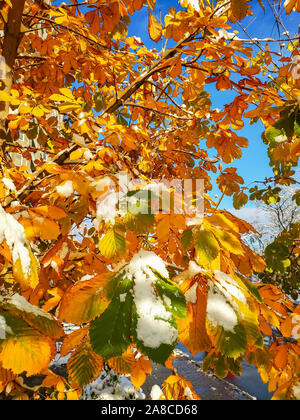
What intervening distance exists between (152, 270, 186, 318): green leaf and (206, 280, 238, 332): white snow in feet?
0.25

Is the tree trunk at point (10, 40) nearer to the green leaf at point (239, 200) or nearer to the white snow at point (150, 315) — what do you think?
the white snow at point (150, 315)

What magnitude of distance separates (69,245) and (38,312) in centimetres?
65

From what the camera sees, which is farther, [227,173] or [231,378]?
[231,378]

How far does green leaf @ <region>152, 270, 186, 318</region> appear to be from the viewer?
0.50 m

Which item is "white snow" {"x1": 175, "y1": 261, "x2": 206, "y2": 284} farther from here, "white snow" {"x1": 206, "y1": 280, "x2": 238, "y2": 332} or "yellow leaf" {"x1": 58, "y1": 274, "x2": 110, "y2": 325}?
"yellow leaf" {"x1": 58, "y1": 274, "x2": 110, "y2": 325}

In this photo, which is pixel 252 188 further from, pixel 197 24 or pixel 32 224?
pixel 32 224

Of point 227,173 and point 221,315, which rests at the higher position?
point 227,173

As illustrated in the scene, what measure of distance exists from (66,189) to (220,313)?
729 mm

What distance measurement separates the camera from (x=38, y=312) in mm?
572

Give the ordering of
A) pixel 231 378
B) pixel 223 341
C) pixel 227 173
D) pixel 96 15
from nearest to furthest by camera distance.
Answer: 1. pixel 223 341
2. pixel 96 15
3. pixel 227 173
4. pixel 231 378

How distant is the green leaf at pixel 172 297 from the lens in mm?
498
